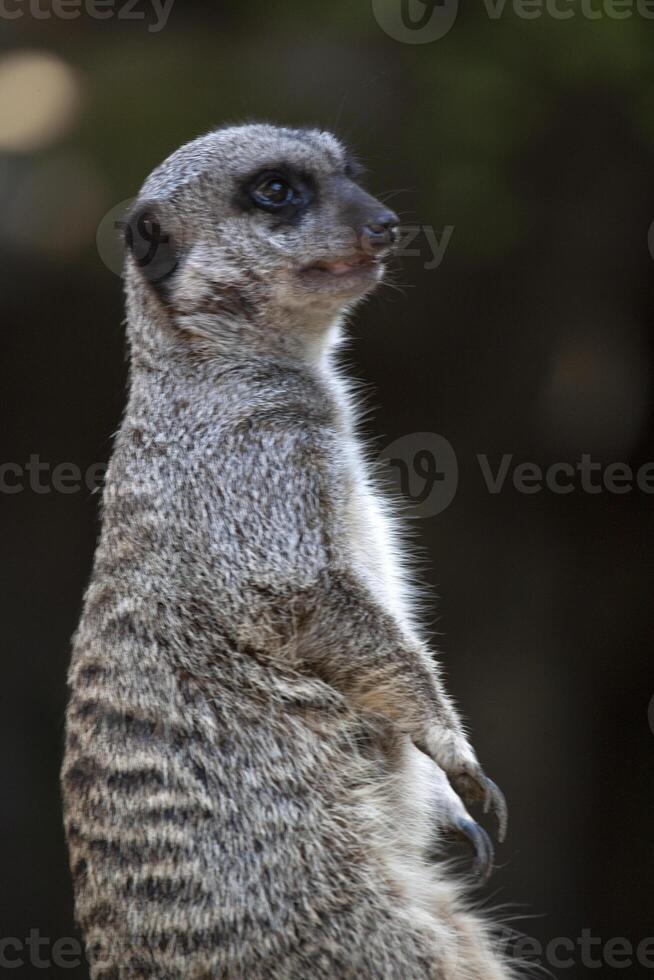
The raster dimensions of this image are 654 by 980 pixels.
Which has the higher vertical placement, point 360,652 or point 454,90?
point 454,90

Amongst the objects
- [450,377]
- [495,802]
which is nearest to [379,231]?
[495,802]

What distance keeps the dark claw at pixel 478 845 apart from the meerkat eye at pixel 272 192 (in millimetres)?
1431

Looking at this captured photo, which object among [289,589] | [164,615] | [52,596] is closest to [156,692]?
[164,615]

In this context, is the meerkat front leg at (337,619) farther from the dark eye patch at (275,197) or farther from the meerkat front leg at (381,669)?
the dark eye patch at (275,197)

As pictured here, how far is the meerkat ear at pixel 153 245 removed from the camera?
2.63 metres

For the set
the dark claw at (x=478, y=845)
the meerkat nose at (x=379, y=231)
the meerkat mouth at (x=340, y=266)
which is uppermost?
the meerkat nose at (x=379, y=231)

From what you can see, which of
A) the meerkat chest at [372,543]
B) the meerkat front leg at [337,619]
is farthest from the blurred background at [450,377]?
the meerkat front leg at [337,619]

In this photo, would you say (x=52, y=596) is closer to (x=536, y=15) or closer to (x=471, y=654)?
(x=471, y=654)

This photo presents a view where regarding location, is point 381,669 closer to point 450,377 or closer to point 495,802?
point 495,802

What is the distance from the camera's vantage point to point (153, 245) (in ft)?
8.69

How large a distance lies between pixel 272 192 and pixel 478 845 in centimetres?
150

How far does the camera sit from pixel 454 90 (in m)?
4.55

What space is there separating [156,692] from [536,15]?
3.19 metres

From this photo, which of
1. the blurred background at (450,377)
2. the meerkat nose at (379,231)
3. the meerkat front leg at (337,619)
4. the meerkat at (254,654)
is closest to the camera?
the meerkat at (254,654)
